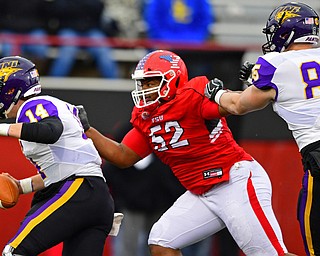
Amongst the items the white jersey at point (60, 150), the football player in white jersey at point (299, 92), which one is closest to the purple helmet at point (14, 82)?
the white jersey at point (60, 150)

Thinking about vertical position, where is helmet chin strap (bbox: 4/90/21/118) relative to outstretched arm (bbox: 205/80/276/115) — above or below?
above

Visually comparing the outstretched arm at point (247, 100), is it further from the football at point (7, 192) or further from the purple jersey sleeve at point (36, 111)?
the football at point (7, 192)

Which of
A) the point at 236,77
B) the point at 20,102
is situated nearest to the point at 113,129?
the point at 236,77

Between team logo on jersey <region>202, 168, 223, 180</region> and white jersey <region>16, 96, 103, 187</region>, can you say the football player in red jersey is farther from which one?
white jersey <region>16, 96, 103, 187</region>

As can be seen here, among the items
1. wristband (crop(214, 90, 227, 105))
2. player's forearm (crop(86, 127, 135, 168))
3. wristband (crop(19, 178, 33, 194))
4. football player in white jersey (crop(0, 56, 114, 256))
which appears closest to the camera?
football player in white jersey (crop(0, 56, 114, 256))

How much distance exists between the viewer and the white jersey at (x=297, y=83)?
4613mm

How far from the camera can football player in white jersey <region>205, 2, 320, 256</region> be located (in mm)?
4617

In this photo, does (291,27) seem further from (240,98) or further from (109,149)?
(109,149)

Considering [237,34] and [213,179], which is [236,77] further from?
[237,34]

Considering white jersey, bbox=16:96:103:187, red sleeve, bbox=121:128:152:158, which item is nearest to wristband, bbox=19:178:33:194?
white jersey, bbox=16:96:103:187

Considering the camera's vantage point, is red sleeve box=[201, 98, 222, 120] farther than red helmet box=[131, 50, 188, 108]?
No

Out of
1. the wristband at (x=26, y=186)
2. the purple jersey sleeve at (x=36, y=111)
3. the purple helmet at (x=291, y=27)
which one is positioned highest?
the purple helmet at (x=291, y=27)

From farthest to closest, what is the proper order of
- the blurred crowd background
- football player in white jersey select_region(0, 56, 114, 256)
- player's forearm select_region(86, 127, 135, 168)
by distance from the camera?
the blurred crowd background
player's forearm select_region(86, 127, 135, 168)
football player in white jersey select_region(0, 56, 114, 256)

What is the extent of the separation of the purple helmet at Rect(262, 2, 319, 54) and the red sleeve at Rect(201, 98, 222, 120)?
1.60ft
